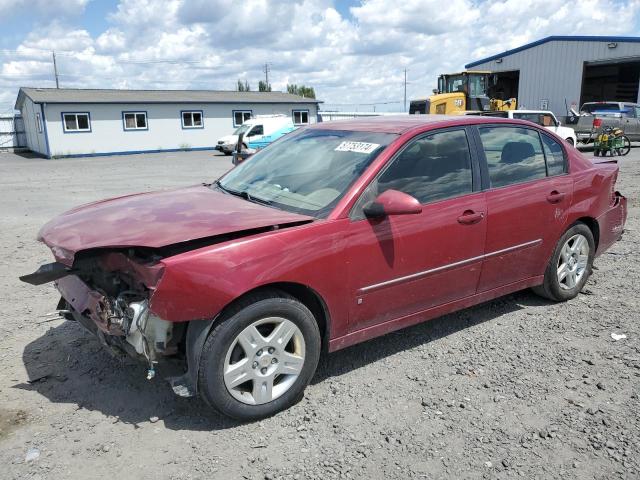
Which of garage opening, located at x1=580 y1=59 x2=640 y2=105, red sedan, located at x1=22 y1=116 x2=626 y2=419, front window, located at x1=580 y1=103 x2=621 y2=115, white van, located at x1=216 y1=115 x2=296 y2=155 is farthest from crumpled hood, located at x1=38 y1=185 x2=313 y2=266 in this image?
garage opening, located at x1=580 y1=59 x2=640 y2=105

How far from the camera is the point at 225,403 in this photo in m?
3.02

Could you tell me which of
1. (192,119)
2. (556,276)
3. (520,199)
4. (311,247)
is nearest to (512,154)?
(520,199)

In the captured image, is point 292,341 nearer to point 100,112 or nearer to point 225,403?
point 225,403

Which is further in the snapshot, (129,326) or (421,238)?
(421,238)

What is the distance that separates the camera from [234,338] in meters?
2.97

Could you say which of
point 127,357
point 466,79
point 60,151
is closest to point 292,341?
point 127,357

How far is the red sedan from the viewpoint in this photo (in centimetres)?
295

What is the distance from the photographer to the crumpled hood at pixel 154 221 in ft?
9.85

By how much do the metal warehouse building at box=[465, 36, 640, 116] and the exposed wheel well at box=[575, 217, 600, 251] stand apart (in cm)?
2904

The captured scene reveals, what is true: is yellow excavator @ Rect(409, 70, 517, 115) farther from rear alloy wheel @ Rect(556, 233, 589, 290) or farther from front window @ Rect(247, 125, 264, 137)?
rear alloy wheel @ Rect(556, 233, 589, 290)

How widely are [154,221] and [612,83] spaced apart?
4356cm

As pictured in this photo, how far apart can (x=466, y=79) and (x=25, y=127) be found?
31.0 m

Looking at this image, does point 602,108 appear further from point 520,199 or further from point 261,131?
point 520,199

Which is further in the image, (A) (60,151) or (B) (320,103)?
(B) (320,103)
